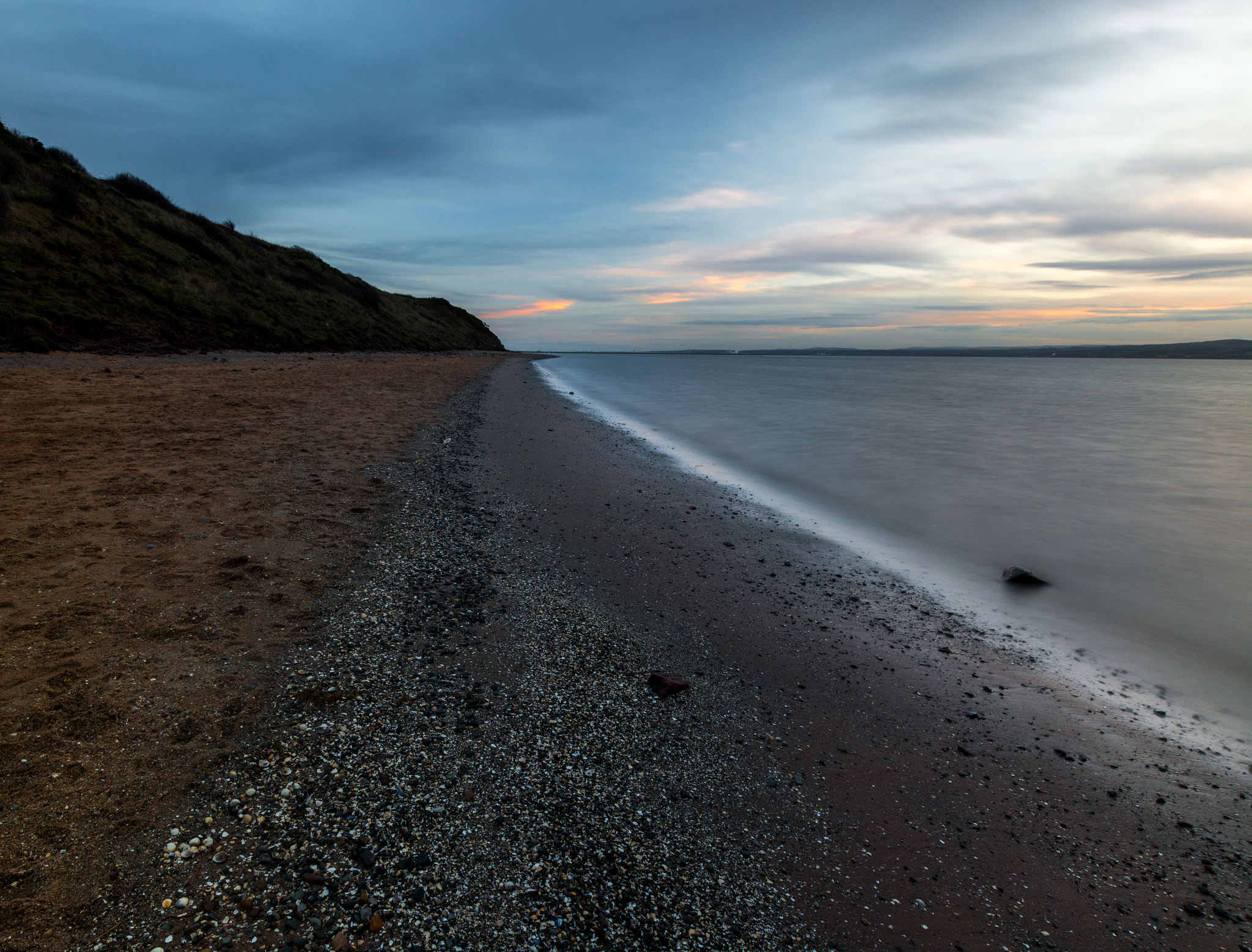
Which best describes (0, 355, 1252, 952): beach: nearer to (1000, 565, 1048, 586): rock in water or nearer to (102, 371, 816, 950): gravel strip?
(102, 371, 816, 950): gravel strip

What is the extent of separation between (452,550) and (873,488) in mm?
9785

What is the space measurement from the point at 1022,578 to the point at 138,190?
50.2 meters

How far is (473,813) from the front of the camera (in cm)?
286

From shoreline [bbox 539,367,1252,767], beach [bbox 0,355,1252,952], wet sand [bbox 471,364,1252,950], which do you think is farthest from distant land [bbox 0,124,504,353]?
shoreline [bbox 539,367,1252,767]

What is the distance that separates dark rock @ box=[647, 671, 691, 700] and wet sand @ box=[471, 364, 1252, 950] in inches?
10.2

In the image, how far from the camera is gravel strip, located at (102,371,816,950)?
2309 mm

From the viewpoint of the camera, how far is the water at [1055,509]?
19.5ft

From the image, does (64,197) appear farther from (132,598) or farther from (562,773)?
(562,773)

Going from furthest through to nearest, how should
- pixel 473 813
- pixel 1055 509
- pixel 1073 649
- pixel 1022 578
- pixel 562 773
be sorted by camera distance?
pixel 1055 509
pixel 1022 578
pixel 1073 649
pixel 562 773
pixel 473 813

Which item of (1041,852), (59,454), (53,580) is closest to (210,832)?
(53,580)

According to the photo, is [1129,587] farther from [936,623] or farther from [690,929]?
[690,929]

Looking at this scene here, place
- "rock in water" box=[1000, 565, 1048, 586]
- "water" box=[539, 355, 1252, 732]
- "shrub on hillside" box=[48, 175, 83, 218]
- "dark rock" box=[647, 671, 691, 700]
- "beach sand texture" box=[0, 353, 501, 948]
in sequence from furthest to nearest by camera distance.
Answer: "shrub on hillside" box=[48, 175, 83, 218]
"rock in water" box=[1000, 565, 1048, 586]
"water" box=[539, 355, 1252, 732]
"dark rock" box=[647, 671, 691, 700]
"beach sand texture" box=[0, 353, 501, 948]

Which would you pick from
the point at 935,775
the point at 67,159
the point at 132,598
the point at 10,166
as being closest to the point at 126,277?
the point at 10,166

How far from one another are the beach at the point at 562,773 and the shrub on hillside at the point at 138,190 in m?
42.0
